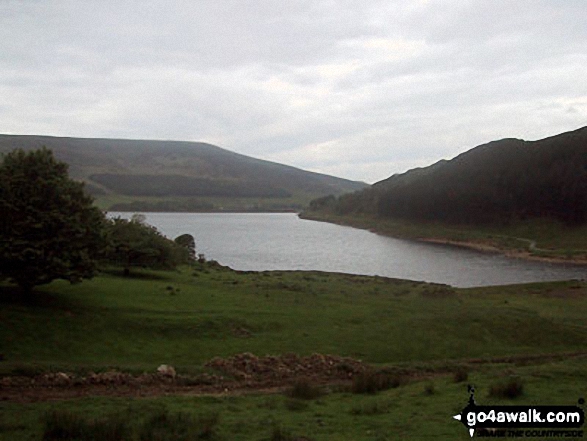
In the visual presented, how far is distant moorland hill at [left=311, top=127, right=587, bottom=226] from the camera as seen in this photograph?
146750 millimetres

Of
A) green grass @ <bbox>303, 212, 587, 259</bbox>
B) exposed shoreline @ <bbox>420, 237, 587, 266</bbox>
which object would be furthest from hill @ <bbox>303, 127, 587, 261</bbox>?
exposed shoreline @ <bbox>420, 237, 587, 266</bbox>

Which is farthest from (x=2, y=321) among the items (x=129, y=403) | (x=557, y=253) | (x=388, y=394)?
(x=557, y=253)

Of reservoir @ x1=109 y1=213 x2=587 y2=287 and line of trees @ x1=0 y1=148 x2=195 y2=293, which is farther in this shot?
reservoir @ x1=109 y1=213 x2=587 y2=287

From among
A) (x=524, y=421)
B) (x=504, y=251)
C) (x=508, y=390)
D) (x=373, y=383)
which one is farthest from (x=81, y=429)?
(x=504, y=251)

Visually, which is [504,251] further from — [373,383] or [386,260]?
[373,383]

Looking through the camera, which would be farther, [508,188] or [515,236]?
[508,188]

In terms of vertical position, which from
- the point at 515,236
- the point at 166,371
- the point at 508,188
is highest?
the point at 508,188

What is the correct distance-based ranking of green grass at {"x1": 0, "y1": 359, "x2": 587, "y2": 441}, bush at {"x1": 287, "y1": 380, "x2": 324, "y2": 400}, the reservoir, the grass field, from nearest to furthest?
green grass at {"x1": 0, "y1": 359, "x2": 587, "y2": 441} < the grass field < bush at {"x1": 287, "y1": 380, "x2": 324, "y2": 400} < the reservoir

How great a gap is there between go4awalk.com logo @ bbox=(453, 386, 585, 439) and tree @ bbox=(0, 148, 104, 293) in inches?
833

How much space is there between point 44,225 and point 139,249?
1922 cm

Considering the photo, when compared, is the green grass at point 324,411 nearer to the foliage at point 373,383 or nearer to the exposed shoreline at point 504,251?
the foliage at point 373,383

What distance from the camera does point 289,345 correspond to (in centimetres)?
2570

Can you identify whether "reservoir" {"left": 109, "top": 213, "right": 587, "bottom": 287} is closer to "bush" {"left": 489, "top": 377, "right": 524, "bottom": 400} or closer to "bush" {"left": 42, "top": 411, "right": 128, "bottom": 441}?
"bush" {"left": 489, "top": 377, "right": 524, "bottom": 400}

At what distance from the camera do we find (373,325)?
100 feet
